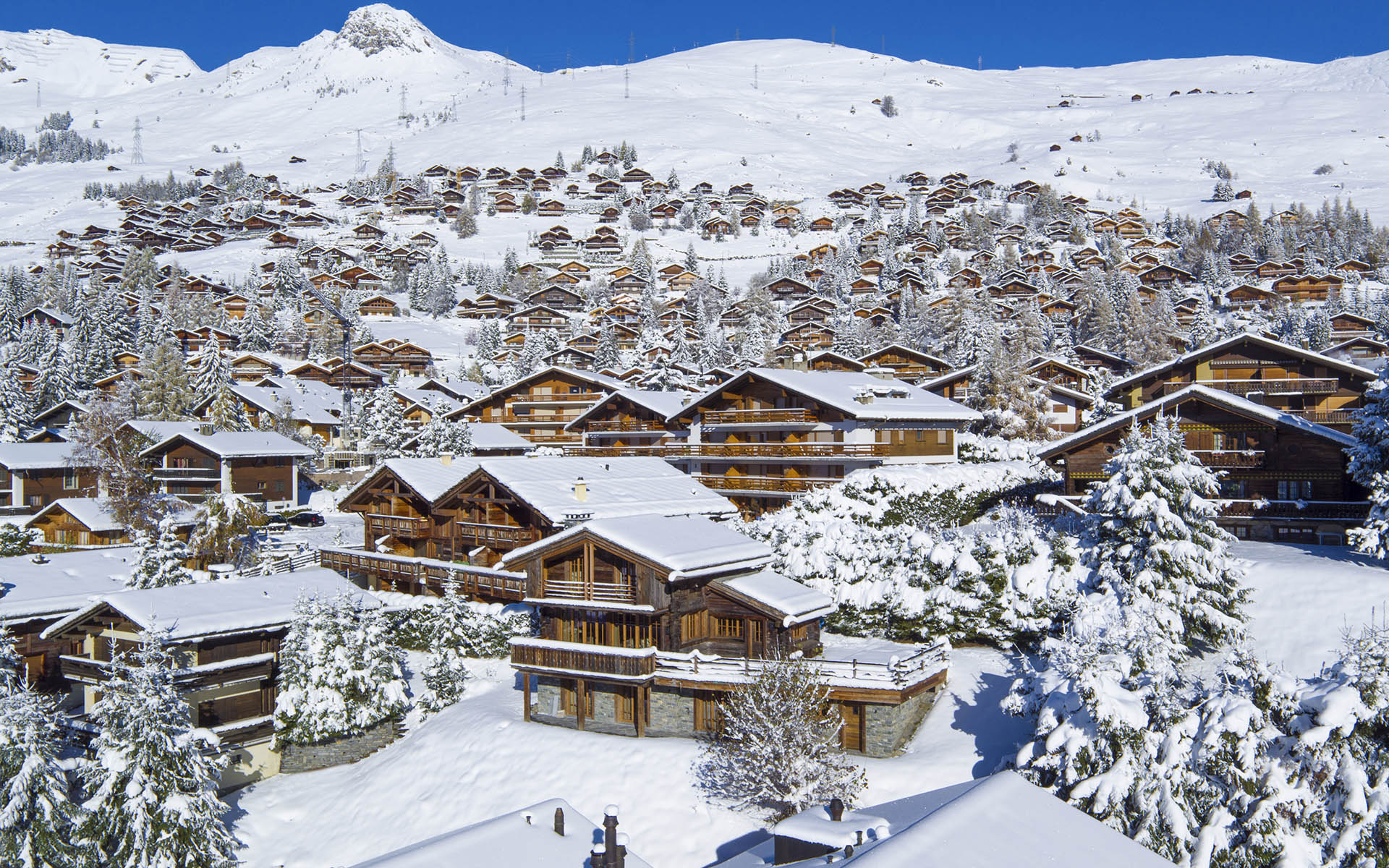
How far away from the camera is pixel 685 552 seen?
30.1 m

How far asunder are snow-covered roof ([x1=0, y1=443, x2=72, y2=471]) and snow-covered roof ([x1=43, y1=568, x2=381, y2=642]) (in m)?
30.5

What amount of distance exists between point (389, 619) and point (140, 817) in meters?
16.5

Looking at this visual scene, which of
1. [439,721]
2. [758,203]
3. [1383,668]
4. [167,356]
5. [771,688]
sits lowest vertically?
[439,721]

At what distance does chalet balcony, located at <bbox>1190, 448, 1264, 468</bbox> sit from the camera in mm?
37375

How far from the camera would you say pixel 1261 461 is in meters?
37.3

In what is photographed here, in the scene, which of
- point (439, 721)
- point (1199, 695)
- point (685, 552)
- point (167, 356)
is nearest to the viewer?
point (1199, 695)

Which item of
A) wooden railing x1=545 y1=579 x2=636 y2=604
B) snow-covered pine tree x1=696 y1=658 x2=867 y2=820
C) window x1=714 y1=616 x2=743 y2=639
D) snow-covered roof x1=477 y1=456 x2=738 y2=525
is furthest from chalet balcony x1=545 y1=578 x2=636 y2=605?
snow-covered roof x1=477 y1=456 x2=738 y2=525

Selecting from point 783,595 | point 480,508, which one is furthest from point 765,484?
point 783,595

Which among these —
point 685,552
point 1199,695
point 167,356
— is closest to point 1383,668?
point 1199,695

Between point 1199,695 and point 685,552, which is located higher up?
point 685,552

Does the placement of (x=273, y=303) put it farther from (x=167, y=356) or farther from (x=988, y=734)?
(x=988, y=734)

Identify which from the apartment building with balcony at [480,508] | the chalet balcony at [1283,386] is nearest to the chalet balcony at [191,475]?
the apartment building with balcony at [480,508]

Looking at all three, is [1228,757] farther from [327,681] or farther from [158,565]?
[158,565]

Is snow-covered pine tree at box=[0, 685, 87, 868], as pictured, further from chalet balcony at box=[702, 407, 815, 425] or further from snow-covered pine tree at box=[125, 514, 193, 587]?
chalet balcony at box=[702, 407, 815, 425]
